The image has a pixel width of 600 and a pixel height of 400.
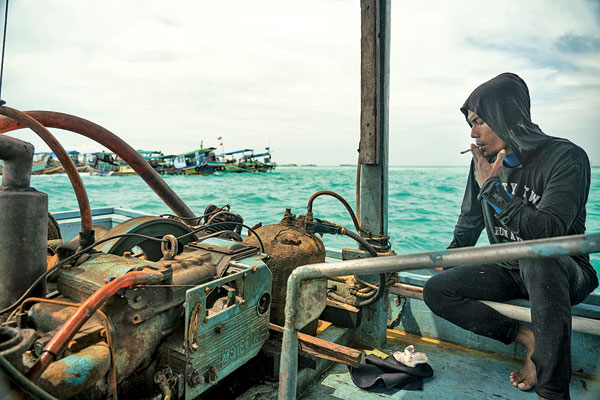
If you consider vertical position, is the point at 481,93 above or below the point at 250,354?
above

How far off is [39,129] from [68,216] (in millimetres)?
3905

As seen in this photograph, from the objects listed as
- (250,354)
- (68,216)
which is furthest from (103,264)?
(68,216)

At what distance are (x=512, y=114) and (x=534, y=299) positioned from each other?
0.99 m

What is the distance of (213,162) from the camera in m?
42.1

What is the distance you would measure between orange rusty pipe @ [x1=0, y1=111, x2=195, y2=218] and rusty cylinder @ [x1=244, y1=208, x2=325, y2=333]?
0.81 metres

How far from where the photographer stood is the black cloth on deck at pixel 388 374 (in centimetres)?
212

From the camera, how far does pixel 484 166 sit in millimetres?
2109

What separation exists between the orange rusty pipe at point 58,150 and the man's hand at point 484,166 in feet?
6.61

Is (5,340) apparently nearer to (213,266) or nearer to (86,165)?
(213,266)

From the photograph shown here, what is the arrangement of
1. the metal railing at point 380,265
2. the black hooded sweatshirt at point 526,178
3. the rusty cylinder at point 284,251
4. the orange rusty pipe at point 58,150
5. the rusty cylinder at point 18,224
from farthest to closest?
1. the rusty cylinder at point 284,251
2. the black hooded sweatshirt at point 526,178
3. the orange rusty pipe at point 58,150
4. the rusty cylinder at point 18,224
5. the metal railing at point 380,265

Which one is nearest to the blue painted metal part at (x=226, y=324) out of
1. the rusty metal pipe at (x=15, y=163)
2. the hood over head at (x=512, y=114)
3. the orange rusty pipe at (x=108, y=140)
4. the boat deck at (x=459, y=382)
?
the boat deck at (x=459, y=382)

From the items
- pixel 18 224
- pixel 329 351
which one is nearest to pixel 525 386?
pixel 329 351

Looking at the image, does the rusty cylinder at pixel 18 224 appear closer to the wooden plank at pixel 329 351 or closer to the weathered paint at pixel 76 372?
the weathered paint at pixel 76 372

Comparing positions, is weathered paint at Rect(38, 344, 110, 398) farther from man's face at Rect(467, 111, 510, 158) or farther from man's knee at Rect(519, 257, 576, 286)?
man's face at Rect(467, 111, 510, 158)
